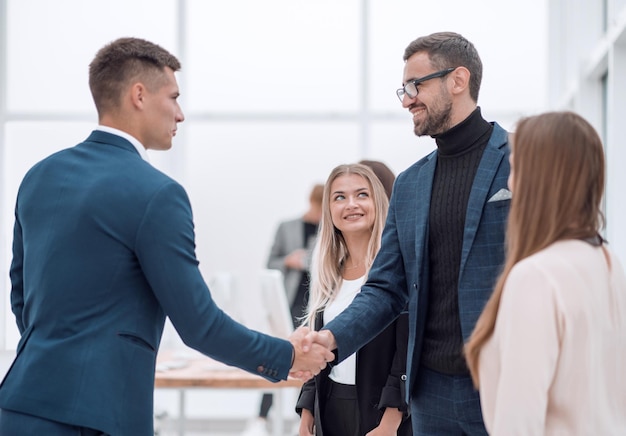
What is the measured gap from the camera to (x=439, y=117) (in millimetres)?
2312

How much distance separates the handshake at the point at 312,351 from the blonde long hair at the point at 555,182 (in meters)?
0.92

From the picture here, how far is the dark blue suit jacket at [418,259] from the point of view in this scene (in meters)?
2.09

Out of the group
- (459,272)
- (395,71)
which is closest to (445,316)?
(459,272)

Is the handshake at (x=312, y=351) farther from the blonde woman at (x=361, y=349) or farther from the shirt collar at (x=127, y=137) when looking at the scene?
the shirt collar at (x=127, y=137)

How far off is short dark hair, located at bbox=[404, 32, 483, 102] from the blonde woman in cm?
70

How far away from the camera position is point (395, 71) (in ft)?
23.0

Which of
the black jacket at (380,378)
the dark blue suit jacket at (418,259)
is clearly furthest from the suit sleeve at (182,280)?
the black jacket at (380,378)

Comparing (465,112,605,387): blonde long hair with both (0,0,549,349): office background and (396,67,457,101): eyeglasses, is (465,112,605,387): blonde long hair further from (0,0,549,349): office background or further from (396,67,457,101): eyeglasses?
(0,0,549,349): office background

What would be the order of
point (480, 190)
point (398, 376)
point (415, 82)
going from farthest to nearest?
point (398, 376), point (415, 82), point (480, 190)

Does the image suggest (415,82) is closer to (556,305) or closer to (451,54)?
(451,54)

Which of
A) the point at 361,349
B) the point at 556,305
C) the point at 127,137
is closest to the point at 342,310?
the point at 361,349

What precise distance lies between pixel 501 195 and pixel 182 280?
32.1 inches

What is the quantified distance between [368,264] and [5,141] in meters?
5.13

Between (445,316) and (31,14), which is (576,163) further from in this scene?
(31,14)
